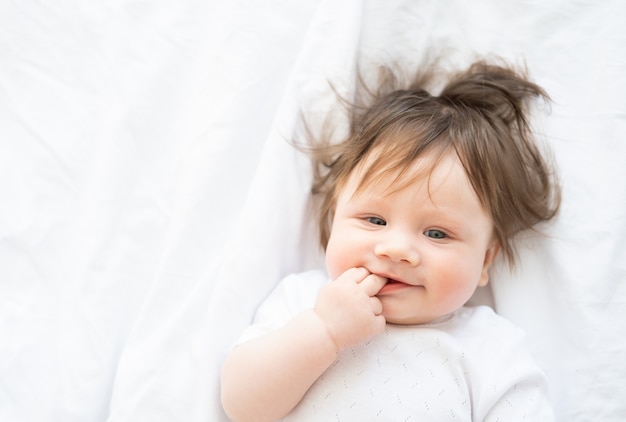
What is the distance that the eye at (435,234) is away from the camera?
98 centimetres

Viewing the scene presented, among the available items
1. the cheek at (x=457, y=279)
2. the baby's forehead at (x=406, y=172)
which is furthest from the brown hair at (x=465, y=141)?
the cheek at (x=457, y=279)

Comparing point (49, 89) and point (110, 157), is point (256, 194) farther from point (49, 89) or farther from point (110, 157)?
point (49, 89)

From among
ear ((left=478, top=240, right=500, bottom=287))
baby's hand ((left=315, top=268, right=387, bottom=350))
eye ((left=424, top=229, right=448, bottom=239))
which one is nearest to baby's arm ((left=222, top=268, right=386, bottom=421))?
baby's hand ((left=315, top=268, right=387, bottom=350))

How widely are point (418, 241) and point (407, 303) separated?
0.09 metres

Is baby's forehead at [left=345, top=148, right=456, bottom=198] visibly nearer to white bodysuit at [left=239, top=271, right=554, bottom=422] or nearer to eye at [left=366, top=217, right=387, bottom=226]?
eye at [left=366, top=217, right=387, bottom=226]

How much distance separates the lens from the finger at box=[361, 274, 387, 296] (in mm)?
935

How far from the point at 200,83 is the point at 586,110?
71 cm

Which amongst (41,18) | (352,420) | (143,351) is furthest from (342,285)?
(41,18)

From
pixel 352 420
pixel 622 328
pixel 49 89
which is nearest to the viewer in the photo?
pixel 352 420

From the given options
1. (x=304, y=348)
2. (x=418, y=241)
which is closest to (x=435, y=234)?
(x=418, y=241)

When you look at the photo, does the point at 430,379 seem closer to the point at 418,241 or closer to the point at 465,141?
the point at 418,241

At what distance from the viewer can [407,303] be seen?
3.13ft

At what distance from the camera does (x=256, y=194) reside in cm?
111

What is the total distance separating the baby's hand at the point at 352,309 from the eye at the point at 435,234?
10cm
